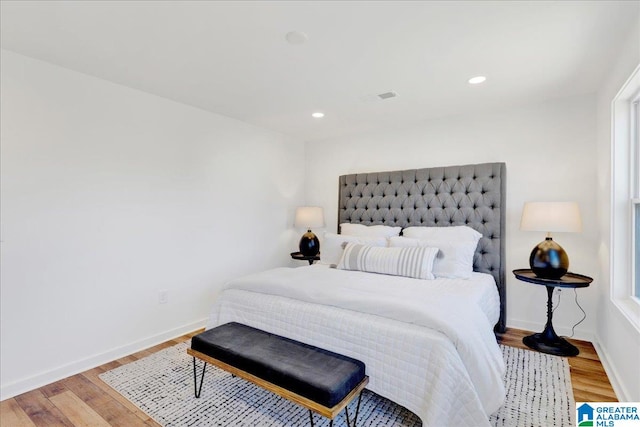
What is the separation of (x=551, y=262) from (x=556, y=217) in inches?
14.7

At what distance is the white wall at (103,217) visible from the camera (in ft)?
7.16

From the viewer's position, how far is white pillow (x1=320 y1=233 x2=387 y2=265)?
10.7 feet

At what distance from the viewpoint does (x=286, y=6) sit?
5.46 feet

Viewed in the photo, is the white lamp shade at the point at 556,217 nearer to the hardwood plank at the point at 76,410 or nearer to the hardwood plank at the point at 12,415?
the hardwood plank at the point at 76,410

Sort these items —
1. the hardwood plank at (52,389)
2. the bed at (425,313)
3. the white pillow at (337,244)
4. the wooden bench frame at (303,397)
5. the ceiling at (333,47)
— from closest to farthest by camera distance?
the wooden bench frame at (303,397)
the bed at (425,313)
the ceiling at (333,47)
the hardwood plank at (52,389)
the white pillow at (337,244)

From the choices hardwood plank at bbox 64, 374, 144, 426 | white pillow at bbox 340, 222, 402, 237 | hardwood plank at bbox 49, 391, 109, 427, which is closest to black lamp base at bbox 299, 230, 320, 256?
white pillow at bbox 340, 222, 402, 237

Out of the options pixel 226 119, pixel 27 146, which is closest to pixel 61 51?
pixel 27 146

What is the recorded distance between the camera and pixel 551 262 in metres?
2.60

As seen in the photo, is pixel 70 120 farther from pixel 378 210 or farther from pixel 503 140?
pixel 503 140

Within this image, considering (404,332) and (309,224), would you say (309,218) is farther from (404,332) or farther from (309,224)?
(404,332)

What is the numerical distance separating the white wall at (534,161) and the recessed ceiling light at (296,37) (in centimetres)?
217

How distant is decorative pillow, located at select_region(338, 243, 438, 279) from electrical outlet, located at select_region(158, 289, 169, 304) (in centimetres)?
169

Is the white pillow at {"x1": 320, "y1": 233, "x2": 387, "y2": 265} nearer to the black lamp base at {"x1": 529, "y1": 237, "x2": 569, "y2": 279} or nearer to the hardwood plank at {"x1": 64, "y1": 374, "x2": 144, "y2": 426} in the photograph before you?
the black lamp base at {"x1": 529, "y1": 237, "x2": 569, "y2": 279}

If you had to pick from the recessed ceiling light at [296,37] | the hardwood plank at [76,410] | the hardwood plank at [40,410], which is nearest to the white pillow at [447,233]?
the recessed ceiling light at [296,37]
